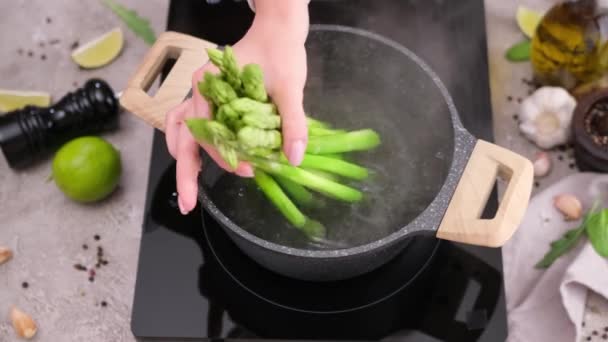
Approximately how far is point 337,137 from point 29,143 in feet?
1.80

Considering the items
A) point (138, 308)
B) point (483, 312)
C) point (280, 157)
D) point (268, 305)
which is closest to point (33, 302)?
point (138, 308)

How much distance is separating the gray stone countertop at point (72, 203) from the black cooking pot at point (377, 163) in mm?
281

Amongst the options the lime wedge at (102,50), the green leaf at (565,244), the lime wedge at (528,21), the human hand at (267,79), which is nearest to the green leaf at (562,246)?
the green leaf at (565,244)

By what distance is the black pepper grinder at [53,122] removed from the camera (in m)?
1.26

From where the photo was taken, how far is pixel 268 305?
3.58ft

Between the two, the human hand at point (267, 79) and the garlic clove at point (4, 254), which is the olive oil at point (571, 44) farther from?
the garlic clove at point (4, 254)

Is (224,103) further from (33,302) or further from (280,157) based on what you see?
(33,302)

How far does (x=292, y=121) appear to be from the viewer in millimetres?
860

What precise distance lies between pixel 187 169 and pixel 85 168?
1.12 feet

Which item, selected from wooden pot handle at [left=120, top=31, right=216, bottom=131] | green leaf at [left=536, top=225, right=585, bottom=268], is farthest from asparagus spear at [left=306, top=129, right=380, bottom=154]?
green leaf at [left=536, top=225, right=585, bottom=268]

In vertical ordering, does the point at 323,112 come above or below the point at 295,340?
above

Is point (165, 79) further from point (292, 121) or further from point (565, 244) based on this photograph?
point (565, 244)

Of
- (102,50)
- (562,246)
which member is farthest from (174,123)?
(562,246)

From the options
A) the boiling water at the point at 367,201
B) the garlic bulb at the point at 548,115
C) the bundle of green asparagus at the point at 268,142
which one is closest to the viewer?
the bundle of green asparagus at the point at 268,142
